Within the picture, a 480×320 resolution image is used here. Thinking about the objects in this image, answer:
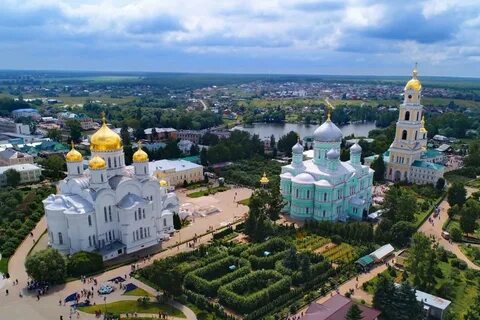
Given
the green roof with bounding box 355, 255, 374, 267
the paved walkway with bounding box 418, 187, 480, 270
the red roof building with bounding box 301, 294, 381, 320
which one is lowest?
the paved walkway with bounding box 418, 187, 480, 270

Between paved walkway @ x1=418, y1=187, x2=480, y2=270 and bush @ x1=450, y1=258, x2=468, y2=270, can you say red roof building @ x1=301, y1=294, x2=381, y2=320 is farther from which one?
paved walkway @ x1=418, y1=187, x2=480, y2=270

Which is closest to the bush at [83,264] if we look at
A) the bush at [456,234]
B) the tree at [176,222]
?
the tree at [176,222]

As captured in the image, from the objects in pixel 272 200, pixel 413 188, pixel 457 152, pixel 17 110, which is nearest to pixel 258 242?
pixel 272 200

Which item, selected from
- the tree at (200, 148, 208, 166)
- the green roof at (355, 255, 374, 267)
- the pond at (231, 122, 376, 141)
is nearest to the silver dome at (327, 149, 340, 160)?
the green roof at (355, 255, 374, 267)

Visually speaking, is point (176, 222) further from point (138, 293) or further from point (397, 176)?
point (397, 176)

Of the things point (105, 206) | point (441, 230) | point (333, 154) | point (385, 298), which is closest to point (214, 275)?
point (105, 206)

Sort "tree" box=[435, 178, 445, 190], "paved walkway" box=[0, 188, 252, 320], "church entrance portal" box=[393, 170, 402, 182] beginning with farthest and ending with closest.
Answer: "church entrance portal" box=[393, 170, 402, 182] < "tree" box=[435, 178, 445, 190] < "paved walkway" box=[0, 188, 252, 320]
